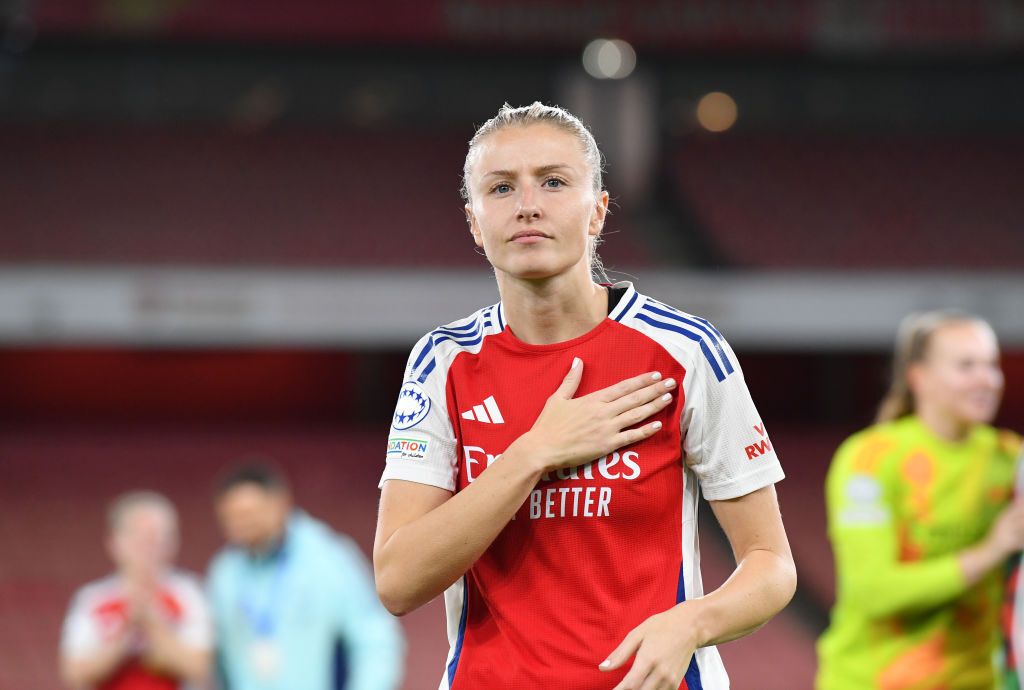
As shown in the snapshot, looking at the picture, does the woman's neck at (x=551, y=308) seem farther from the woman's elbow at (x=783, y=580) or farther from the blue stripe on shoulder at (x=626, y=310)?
the woman's elbow at (x=783, y=580)

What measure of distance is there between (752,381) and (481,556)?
45.3ft

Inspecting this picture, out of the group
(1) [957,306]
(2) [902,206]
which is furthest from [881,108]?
(1) [957,306]

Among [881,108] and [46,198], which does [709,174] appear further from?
[46,198]

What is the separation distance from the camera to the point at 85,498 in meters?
12.8

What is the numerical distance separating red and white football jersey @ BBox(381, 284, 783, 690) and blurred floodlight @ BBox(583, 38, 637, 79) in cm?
1232

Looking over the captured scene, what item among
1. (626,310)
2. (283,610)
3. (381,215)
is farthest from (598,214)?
(381,215)

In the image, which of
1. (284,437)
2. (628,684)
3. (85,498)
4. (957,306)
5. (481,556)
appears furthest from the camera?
(284,437)

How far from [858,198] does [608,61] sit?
318 centimetres

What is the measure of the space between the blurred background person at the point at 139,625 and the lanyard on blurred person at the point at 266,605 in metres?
0.26

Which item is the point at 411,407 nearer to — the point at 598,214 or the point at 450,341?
the point at 450,341

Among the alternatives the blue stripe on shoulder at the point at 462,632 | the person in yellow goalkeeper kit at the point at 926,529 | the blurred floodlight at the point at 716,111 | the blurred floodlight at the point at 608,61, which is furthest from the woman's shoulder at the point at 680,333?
the blurred floodlight at the point at 716,111

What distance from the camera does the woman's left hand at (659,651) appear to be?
6.23 feet

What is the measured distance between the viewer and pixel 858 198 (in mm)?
13656

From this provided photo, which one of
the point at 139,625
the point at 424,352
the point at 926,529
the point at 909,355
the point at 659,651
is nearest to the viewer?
the point at 659,651
